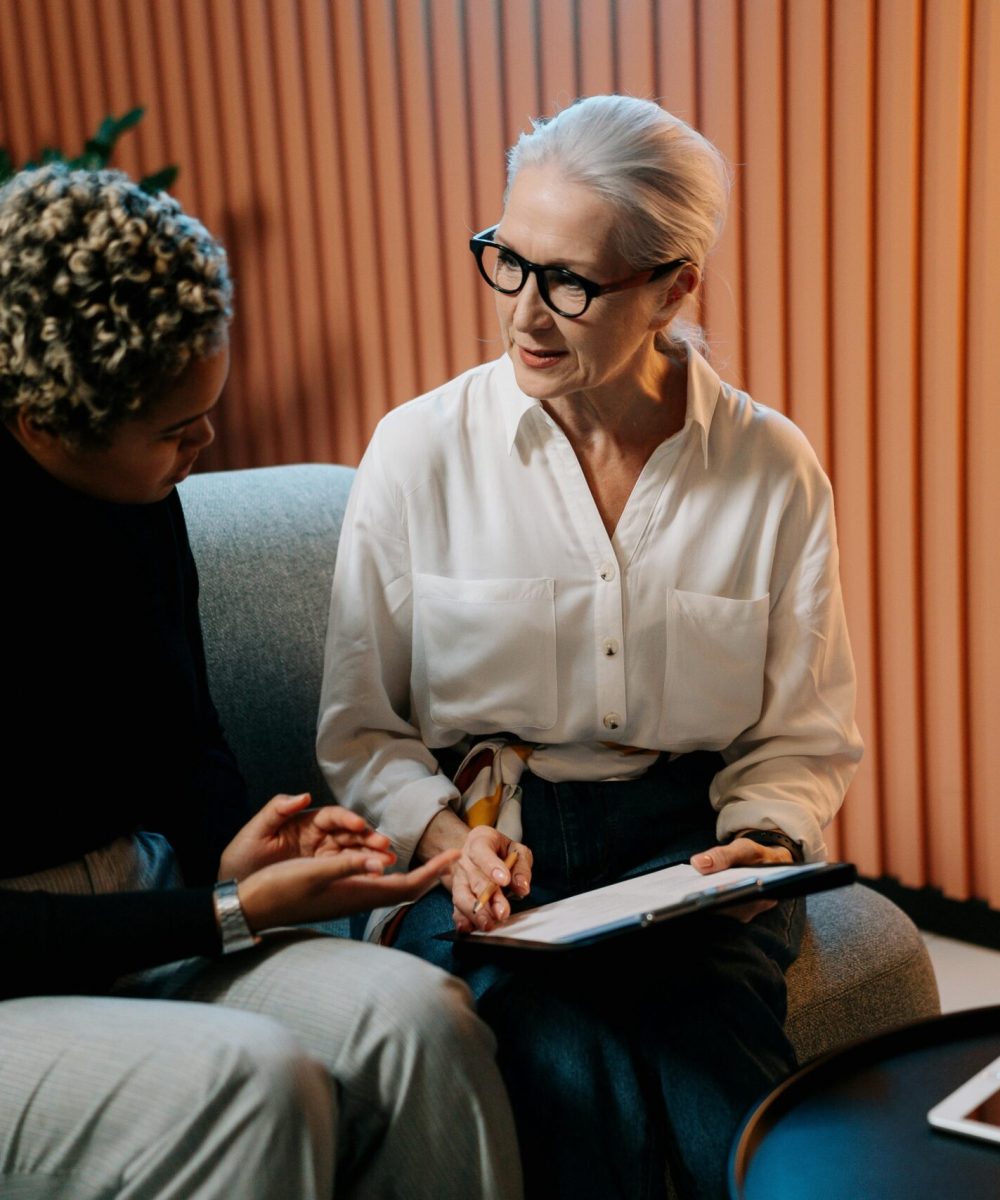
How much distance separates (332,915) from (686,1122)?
0.44 metres

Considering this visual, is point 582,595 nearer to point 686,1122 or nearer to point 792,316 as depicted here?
point 686,1122

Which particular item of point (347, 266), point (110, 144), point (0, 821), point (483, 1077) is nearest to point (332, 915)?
point (483, 1077)

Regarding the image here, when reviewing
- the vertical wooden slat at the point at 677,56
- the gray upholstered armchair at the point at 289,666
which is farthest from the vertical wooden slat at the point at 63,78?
the gray upholstered armchair at the point at 289,666

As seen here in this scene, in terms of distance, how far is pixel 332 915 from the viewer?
1.42 metres

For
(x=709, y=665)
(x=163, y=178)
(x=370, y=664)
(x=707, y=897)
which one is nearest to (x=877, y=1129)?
(x=707, y=897)

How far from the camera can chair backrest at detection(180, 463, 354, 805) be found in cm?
206

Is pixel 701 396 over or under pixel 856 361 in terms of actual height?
over

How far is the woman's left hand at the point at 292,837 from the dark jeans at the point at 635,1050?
16cm

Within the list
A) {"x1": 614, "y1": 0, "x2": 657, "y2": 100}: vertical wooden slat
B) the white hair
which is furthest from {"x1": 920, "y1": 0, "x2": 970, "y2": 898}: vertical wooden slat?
the white hair

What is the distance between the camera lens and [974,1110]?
125 cm

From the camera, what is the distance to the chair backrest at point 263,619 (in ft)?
6.75

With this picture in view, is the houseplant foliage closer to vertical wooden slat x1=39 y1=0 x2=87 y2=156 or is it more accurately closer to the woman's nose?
vertical wooden slat x1=39 y1=0 x2=87 y2=156

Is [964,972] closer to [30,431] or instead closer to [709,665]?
[709,665]

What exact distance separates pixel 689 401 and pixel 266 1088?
106 cm
